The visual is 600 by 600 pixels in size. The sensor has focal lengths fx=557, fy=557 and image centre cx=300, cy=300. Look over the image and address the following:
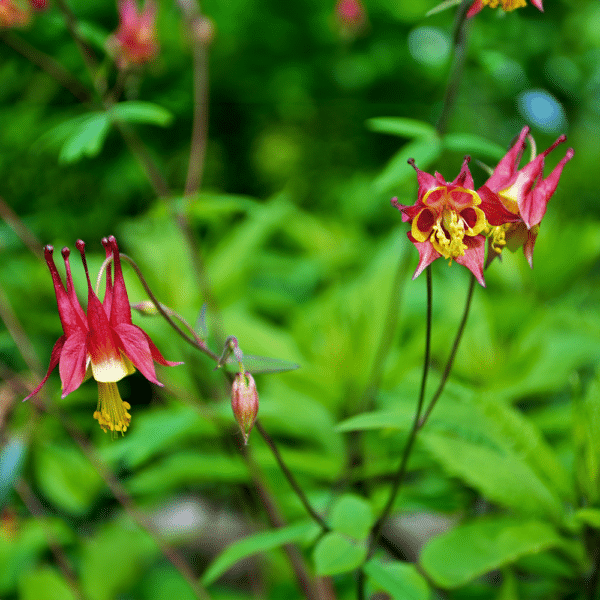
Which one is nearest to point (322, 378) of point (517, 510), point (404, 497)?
point (404, 497)

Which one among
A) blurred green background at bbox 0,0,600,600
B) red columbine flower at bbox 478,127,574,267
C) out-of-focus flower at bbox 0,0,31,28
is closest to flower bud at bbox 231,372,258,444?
blurred green background at bbox 0,0,600,600

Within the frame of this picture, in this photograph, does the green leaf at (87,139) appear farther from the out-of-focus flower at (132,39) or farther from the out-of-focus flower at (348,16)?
the out-of-focus flower at (348,16)

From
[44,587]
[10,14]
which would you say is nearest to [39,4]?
[10,14]

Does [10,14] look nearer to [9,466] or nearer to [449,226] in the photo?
[9,466]

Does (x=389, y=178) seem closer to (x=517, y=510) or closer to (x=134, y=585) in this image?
(x=517, y=510)

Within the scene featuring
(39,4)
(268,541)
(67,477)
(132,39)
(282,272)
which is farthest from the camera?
(282,272)

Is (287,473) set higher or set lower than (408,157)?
lower

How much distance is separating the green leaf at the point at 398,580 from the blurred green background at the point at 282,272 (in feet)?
0.56

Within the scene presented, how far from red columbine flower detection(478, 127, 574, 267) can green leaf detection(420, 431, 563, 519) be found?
1.22 feet

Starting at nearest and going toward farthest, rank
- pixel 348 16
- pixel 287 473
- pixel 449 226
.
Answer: pixel 449 226 < pixel 287 473 < pixel 348 16

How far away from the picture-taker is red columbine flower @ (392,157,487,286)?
50cm

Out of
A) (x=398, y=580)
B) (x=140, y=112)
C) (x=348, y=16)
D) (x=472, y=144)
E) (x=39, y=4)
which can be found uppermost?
(x=348, y=16)

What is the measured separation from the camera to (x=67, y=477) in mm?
1380

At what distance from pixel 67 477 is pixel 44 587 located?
337mm
